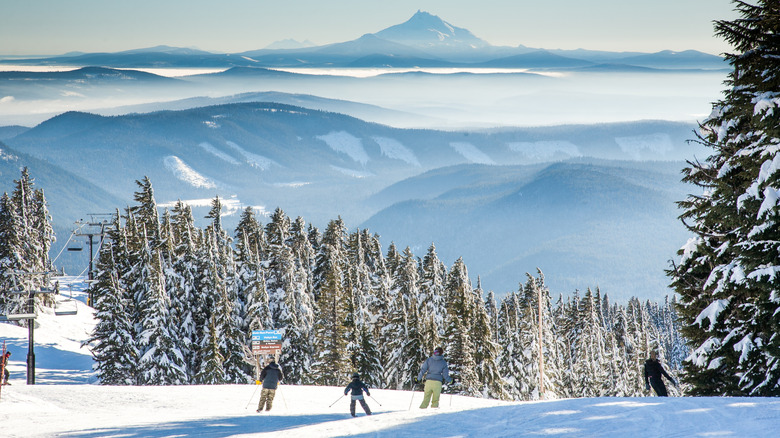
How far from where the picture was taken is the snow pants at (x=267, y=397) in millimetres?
26484

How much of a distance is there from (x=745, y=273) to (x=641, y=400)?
4.70m

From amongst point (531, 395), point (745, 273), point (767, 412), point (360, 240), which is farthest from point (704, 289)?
point (360, 240)

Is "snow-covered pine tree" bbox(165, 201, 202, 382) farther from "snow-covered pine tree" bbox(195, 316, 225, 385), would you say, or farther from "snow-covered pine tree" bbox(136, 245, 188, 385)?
"snow-covered pine tree" bbox(195, 316, 225, 385)

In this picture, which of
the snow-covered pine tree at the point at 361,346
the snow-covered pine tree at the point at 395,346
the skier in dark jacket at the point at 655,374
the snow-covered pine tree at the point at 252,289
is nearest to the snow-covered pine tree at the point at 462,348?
the snow-covered pine tree at the point at 395,346

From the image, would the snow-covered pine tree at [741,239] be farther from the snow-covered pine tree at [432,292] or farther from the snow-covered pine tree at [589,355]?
the snow-covered pine tree at [589,355]

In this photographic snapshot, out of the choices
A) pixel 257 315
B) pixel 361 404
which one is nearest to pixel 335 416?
pixel 361 404

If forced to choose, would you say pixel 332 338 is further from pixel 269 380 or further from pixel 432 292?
pixel 269 380

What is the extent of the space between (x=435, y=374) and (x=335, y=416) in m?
3.80

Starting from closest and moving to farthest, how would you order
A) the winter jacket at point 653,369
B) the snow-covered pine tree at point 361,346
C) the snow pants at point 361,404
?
1. the snow pants at point 361,404
2. the winter jacket at point 653,369
3. the snow-covered pine tree at point 361,346

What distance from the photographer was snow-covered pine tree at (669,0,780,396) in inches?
869

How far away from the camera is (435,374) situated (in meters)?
24.6

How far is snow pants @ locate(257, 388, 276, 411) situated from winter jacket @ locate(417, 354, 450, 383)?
211 inches

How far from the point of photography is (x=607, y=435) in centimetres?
1900

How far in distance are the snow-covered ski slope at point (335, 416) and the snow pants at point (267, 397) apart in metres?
0.29
